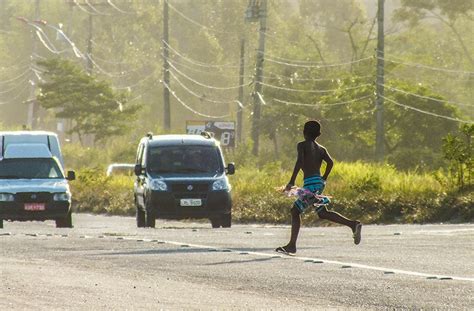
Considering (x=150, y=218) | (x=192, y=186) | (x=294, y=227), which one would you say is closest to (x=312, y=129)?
(x=294, y=227)

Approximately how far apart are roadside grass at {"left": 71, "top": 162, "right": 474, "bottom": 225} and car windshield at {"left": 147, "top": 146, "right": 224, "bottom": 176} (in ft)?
13.2

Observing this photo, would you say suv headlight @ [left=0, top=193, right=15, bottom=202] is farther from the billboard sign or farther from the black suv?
the billboard sign

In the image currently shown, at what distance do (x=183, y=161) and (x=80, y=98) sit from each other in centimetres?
6619

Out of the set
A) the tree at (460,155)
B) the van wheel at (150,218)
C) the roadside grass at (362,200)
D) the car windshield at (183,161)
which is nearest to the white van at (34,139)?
the car windshield at (183,161)

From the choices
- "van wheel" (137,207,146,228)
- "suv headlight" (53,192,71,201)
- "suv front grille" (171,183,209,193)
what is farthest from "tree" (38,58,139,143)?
"suv front grille" (171,183,209,193)

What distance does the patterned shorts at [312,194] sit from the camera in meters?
20.0

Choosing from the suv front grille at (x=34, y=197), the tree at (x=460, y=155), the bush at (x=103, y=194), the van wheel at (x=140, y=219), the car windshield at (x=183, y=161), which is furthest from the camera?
the bush at (x=103, y=194)

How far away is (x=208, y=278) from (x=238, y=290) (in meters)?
1.61

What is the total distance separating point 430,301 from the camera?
595 inches

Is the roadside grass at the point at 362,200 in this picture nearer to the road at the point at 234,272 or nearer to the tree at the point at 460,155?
the tree at the point at 460,155

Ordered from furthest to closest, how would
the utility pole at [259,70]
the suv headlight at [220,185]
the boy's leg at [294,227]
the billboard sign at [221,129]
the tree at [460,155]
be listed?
the billboard sign at [221,129] < the utility pole at [259,70] < the tree at [460,155] < the suv headlight at [220,185] < the boy's leg at [294,227]

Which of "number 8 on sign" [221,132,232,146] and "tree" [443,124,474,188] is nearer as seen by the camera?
"tree" [443,124,474,188]

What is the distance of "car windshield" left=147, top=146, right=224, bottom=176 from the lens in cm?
3353

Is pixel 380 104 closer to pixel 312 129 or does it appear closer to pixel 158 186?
pixel 158 186
